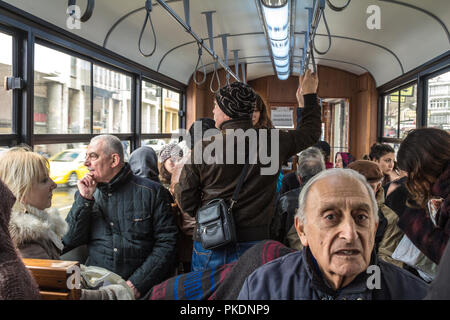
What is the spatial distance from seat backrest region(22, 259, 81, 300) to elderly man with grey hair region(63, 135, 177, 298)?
3.00 ft

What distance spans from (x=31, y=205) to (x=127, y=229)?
2.11 feet

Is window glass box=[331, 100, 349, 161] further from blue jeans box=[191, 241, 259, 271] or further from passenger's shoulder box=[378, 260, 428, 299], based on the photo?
passenger's shoulder box=[378, 260, 428, 299]

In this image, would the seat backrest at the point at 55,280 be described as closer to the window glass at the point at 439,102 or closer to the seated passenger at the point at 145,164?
the seated passenger at the point at 145,164

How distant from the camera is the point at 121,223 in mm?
2090

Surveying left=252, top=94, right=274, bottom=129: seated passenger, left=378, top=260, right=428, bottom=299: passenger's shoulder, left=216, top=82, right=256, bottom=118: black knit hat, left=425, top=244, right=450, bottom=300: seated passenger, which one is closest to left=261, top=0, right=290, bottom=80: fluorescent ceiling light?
left=252, top=94, right=274, bottom=129: seated passenger

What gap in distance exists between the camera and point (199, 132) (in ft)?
8.91

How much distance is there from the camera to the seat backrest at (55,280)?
1.12 metres

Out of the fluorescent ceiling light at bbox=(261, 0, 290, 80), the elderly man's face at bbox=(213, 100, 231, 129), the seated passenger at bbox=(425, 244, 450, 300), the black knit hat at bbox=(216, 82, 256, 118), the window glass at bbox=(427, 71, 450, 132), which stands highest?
the fluorescent ceiling light at bbox=(261, 0, 290, 80)

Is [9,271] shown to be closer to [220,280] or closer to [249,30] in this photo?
[220,280]

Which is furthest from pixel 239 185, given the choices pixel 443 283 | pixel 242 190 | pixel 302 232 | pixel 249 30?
pixel 249 30

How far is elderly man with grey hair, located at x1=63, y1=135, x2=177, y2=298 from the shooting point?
2064 millimetres

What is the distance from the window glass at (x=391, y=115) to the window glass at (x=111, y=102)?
3.63m
